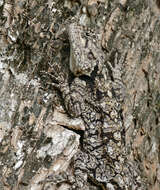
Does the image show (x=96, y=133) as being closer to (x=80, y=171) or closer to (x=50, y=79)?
(x=80, y=171)

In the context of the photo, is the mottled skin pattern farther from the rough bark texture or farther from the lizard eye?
the lizard eye

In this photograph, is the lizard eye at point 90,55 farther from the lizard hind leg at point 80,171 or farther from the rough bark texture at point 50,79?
the lizard hind leg at point 80,171

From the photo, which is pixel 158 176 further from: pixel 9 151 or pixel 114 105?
pixel 9 151

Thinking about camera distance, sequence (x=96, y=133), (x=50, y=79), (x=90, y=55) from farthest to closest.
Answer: (x=90, y=55) < (x=96, y=133) < (x=50, y=79)

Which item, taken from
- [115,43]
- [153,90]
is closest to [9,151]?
[115,43]

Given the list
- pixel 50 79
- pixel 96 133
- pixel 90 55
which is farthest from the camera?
pixel 90 55

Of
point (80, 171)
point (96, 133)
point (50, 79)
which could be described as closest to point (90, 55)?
point (50, 79)

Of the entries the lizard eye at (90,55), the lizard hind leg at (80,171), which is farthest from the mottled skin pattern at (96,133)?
the lizard eye at (90,55)
